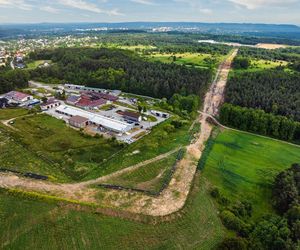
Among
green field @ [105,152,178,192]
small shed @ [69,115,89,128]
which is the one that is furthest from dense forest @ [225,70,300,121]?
small shed @ [69,115,89,128]

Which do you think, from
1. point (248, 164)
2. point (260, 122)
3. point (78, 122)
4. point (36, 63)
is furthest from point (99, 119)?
point (36, 63)

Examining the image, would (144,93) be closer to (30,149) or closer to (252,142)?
(252,142)

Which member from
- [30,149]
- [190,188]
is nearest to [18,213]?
[30,149]

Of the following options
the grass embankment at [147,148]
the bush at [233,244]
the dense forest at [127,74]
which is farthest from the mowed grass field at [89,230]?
the dense forest at [127,74]

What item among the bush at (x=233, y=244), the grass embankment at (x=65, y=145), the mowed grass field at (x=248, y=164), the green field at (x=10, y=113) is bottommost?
the green field at (x=10, y=113)

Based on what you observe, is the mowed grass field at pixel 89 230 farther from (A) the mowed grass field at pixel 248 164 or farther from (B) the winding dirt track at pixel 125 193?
(A) the mowed grass field at pixel 248 164
